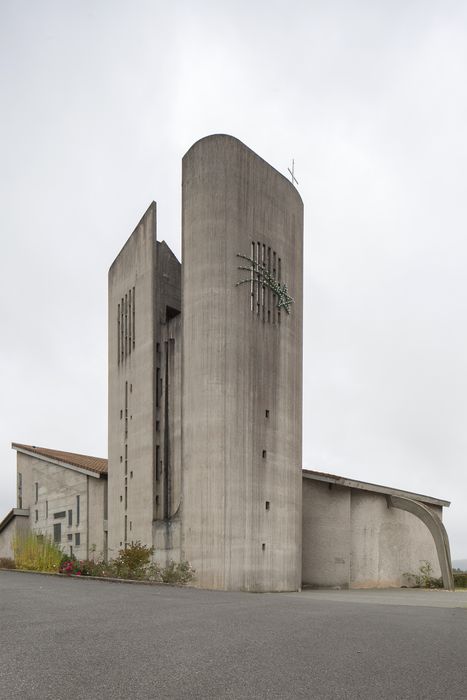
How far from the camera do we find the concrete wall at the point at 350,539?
29547mm

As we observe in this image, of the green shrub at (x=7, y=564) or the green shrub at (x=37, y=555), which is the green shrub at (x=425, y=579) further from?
the green shrub at (x=7, y=564)

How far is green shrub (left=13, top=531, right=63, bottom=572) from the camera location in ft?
90.1

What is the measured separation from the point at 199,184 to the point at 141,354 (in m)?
7.40

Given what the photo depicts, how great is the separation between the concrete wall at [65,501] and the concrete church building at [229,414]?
105cm

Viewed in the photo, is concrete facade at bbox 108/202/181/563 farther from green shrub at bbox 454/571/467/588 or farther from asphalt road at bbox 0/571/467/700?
green shrub at bbox 454/571/467/588

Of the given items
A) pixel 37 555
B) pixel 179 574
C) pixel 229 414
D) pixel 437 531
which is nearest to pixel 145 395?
pixel 229 414

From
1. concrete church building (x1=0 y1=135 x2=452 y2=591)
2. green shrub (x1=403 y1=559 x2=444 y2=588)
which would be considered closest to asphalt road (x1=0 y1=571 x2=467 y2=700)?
concrete church building (x1=0 y1=135 x2=452 y2=591)

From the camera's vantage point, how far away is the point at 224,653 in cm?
839

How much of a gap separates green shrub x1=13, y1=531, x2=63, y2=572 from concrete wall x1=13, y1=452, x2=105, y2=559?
2483 mm

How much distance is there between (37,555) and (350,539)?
500 inches

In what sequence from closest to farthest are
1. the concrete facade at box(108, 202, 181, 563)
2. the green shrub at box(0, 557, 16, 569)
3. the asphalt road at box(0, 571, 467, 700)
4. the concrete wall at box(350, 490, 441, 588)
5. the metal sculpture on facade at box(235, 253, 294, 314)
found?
the asphalt road at box(0, 571, 467, 700) < the metal sculpture on facade at box(235, 253, 294, 314) < the concrete facade at box(108, 202, 181, 563) < the concrete wall at box(350, 490, 441, 588) < the green shrub at box(0, 557, 16, 569)

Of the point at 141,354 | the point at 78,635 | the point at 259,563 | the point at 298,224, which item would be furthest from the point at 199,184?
the point at 78,635

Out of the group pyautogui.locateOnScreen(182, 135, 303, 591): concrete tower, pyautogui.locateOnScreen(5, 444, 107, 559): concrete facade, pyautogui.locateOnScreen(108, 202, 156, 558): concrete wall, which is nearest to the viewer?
pyautogui.locateOnScreen(182, 135, 303, 591): concrete tower

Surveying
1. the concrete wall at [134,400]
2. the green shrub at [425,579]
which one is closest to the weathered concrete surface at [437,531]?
the green shrub at [425,579]
